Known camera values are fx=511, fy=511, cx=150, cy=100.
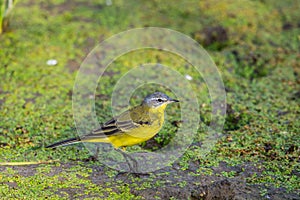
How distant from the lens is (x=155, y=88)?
711 cm

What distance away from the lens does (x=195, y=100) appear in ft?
22.4

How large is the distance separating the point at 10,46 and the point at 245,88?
11.4 feet

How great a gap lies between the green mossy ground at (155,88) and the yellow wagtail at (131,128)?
275 mm

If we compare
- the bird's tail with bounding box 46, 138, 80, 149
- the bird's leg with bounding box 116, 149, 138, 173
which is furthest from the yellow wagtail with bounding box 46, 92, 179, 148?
the bird's leg with bounding box 116, 149, 138, 173

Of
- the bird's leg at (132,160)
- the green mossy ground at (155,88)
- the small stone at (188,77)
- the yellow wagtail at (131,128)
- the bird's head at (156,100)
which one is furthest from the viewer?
the small stone at (188,77)

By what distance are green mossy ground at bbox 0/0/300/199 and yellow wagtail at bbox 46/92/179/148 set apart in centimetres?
28

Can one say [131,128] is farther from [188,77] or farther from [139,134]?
[188,77]

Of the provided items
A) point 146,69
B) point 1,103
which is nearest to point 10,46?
point 1,103

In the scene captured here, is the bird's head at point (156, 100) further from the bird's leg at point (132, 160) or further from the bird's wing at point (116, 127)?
the bird's leg at point (132, 160)

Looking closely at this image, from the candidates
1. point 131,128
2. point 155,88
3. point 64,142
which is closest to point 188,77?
point 155,88

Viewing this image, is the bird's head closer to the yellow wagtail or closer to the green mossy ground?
the yellow wagtail

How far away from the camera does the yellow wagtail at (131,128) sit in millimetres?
5412

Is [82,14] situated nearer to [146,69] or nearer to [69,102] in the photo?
[146,69]

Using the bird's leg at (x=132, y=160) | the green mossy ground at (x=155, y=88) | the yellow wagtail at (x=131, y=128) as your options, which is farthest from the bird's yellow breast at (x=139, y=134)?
the green mossy ground at (x=155, y=88)
